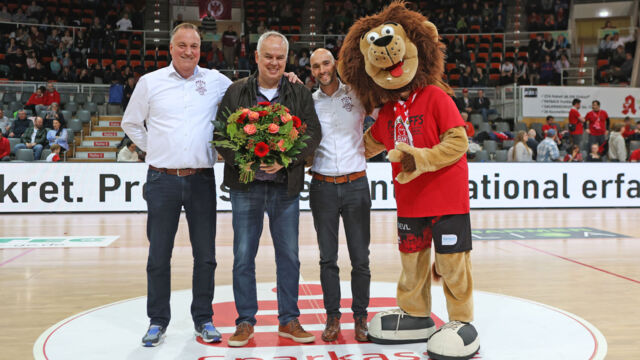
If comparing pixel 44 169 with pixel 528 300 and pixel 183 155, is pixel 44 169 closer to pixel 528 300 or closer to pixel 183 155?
pixel 183 155

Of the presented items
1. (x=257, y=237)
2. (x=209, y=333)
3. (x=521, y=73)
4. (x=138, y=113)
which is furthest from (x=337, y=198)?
(x=521, y=73)

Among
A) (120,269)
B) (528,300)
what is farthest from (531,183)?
(120,269)

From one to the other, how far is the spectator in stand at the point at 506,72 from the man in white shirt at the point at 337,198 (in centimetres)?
1377

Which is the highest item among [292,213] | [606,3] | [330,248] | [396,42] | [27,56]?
[606,3]

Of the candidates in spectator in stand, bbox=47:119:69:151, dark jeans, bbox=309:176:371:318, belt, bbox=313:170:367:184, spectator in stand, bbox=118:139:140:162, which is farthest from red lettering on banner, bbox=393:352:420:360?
spectator in stand, bbox=47:119:69:151

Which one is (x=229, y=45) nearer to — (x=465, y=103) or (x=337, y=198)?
(x=465, y=103)

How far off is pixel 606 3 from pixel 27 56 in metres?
19.2

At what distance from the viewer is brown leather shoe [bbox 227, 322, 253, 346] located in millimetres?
3496

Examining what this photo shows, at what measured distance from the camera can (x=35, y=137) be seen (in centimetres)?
1188

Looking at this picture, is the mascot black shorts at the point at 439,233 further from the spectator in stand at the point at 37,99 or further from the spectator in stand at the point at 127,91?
the spectator in stand at the point at 37,99

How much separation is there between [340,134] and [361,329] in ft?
4.03

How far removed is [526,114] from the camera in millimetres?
14594

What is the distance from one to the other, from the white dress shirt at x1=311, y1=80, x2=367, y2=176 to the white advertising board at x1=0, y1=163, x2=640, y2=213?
6.62 metres

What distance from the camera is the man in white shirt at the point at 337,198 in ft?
11.9
